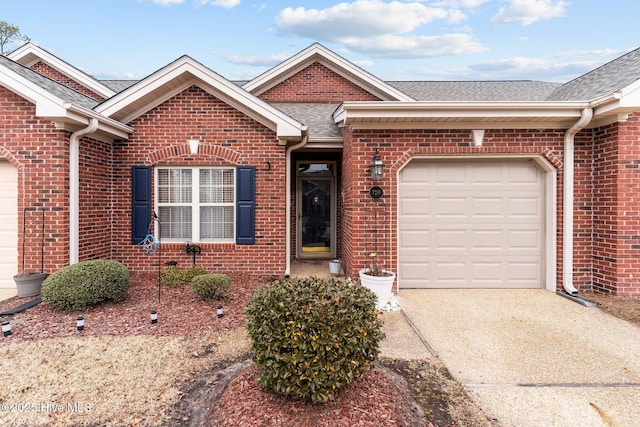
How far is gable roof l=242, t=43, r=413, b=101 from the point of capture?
418 inches

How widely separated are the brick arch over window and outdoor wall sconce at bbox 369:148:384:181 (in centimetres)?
272

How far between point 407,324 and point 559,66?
3334cm

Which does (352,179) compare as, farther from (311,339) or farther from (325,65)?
(325,65)

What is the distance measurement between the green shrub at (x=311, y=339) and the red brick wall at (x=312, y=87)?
9.52 metres

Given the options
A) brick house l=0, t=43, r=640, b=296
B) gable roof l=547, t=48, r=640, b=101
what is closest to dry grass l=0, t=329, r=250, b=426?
brick house l=0, t=43, r=640, b=296

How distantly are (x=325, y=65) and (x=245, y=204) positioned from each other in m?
6.47

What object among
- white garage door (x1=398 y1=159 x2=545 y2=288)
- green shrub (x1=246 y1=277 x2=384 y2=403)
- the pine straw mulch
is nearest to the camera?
green shrub (x1=246 y1=277 x2=384 y2=403)

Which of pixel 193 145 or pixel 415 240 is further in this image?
pixel 193 145

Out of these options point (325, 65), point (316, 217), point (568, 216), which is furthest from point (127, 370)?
point (325, 65)

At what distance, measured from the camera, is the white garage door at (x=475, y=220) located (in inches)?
250

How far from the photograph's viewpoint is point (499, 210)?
636 centimetres

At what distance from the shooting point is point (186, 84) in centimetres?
679

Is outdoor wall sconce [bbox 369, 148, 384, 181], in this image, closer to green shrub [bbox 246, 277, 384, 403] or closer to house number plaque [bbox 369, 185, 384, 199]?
house number plaque [bbox 369, 185, 384, 199]

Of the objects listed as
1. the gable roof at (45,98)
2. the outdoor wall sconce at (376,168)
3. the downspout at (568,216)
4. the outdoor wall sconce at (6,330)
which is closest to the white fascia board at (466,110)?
the downspout at (568,216)
